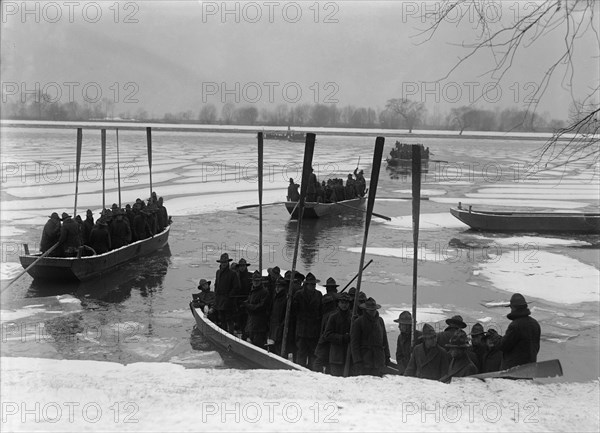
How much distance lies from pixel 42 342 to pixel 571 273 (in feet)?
38.3

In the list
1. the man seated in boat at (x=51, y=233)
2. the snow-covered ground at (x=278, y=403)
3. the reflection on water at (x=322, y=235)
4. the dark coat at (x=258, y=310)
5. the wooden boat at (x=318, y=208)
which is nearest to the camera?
the snow-covered ground at (x=278, y=403)

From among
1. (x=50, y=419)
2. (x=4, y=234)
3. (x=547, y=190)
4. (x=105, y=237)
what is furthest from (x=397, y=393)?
(x=547, y=190)

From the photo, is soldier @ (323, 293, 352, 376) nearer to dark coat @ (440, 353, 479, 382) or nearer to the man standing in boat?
dark coat @ (440, 353, 479, 382)

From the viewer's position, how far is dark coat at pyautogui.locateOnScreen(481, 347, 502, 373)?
7082mm

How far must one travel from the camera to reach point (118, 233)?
15.7 meters

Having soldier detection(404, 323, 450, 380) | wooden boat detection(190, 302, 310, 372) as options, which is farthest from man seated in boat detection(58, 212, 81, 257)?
soldier detection(404, 323, 450, 380)

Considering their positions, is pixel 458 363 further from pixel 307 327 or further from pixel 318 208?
pixel 318 208

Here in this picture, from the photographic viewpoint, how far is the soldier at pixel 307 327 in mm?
8492

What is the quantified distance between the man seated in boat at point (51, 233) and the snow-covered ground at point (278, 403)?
6794 mm

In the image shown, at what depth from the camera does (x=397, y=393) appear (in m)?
6.34

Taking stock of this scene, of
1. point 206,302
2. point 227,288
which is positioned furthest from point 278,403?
point 206,302

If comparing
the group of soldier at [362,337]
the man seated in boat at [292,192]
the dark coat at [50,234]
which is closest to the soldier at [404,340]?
the group of soldier at [362,337]

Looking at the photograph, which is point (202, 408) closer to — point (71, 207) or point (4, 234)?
point (4, 234)

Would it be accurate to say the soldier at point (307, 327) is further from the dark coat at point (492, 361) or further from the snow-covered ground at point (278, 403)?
the dark coat at point (492, 361)
